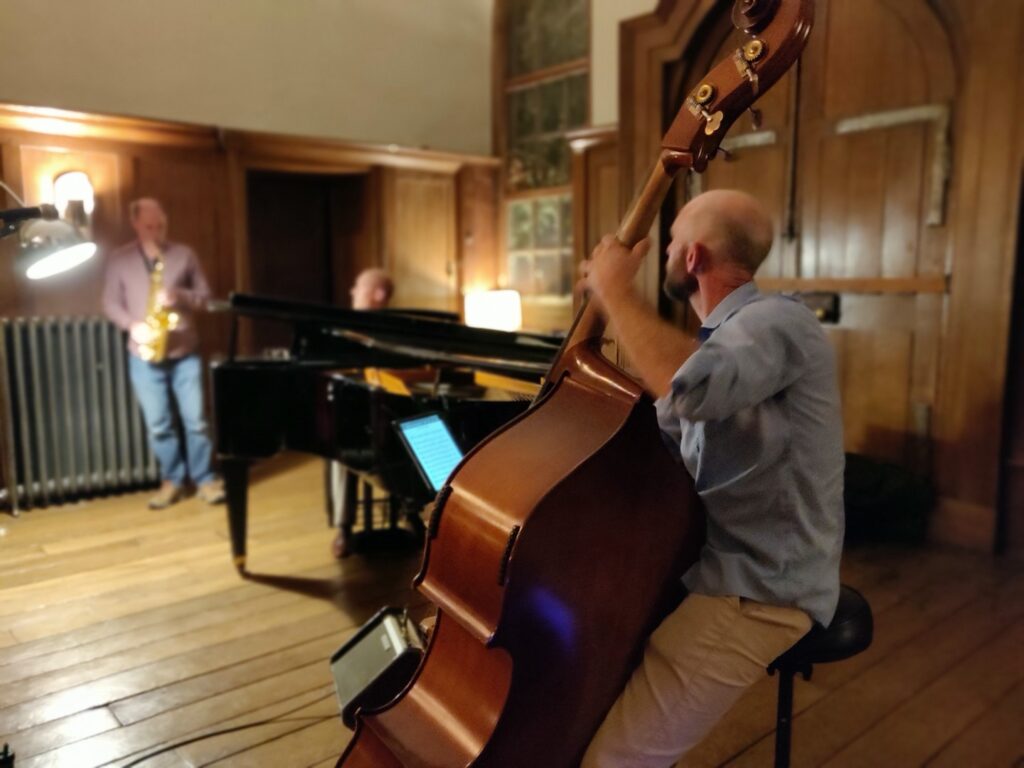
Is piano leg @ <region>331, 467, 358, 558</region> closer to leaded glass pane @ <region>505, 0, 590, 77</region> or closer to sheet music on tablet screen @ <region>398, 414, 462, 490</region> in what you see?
sheet music on tablet screen @ <region>398, 414, 462, 490</region>

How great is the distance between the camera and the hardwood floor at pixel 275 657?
7.20 feet

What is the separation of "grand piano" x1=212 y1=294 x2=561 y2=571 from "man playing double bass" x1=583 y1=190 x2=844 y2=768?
70 cm

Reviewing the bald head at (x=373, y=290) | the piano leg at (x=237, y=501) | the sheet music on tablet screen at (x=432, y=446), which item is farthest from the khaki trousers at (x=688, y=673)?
the bald head at (x=373, y=290)

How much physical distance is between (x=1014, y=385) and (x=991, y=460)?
0.32 m

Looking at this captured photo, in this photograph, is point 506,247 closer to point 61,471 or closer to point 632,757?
point 61,471

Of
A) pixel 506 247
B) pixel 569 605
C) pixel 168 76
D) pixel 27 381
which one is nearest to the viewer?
pixel 569 605

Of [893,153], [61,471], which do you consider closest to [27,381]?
[61,471]

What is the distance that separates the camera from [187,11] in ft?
16.5

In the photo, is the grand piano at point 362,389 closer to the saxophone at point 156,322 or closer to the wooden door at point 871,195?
the saxophone at point 156,322

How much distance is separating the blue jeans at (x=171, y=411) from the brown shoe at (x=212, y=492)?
0.04 meters

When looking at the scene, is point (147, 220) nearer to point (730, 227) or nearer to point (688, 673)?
point (730, 227)

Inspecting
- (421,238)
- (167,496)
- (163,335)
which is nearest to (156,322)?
(163,335)

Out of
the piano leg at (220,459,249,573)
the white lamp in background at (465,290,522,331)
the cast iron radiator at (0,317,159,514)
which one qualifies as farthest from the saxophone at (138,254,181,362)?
the white lamp in background at (465,290,522,331)

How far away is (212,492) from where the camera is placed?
4.48 metres
